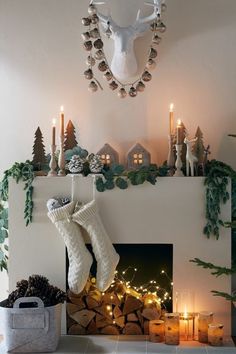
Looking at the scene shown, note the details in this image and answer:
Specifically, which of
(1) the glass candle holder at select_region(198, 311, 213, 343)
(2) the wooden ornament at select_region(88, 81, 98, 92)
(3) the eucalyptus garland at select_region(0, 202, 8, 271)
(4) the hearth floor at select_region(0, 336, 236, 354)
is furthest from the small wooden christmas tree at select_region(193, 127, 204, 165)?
(3) the eucalyptus garland at select_region(0, 202, 8, 271)

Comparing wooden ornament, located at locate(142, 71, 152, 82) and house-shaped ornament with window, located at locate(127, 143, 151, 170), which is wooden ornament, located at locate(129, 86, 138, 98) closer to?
wooden ornament, located at locate(142, 71, 152, 82)

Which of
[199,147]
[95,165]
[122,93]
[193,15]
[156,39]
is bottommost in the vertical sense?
[95,165]

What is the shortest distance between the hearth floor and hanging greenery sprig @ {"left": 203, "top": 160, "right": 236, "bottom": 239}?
0.65m

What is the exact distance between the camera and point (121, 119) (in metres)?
3.66

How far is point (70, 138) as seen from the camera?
361 centimetres

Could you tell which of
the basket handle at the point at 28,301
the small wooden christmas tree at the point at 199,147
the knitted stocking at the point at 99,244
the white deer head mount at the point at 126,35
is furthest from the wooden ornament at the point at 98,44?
the basket handle at the point at 28,301

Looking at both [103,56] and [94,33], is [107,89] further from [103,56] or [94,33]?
[94,33]

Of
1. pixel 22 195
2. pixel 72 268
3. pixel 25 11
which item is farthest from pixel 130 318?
pixel 25 11

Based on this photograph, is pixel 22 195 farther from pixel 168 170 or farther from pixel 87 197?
pixel 168 170

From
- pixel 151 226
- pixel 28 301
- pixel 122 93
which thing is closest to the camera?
pixel 28 301

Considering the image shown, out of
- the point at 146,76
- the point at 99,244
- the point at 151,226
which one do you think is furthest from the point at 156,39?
the point at 99,244

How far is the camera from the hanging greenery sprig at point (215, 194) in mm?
3316

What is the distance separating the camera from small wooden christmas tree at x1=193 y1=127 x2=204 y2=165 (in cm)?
346

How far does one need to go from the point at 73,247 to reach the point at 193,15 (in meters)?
1.66
